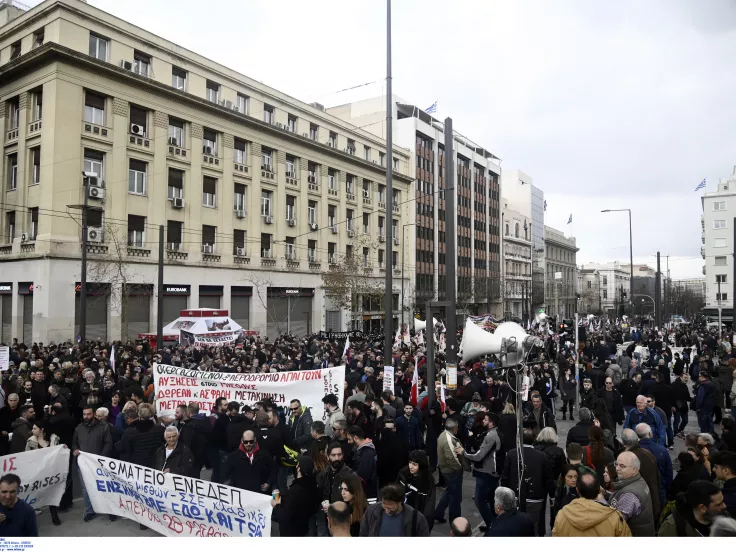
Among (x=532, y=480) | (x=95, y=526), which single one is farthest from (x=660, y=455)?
(x=95, y=526)

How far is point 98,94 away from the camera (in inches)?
1170

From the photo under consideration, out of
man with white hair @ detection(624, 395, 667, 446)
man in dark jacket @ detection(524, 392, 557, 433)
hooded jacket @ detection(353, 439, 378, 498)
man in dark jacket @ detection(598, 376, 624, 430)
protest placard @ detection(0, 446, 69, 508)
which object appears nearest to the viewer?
hooded jacket @ detection(353, 439, 378, 498)

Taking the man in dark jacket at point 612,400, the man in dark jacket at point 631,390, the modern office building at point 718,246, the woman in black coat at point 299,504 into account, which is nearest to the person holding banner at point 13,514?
the woman in black coat at point 299,504

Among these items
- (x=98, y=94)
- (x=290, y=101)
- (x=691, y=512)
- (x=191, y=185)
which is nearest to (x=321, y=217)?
(x=290, y=101)

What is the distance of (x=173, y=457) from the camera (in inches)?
278

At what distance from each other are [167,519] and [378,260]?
155 ft

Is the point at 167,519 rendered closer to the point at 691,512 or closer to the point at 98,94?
the point at 691,512

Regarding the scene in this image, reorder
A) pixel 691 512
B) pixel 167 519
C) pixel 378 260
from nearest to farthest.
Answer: pixel 691 512, pixel 167 519, pixel 378 260

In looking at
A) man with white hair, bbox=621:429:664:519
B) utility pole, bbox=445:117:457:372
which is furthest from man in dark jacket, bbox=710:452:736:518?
utility pole, bbox=445:117:457:372

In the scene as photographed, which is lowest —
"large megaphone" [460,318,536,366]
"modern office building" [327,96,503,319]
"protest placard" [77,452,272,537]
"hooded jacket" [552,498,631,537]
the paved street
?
the paved street

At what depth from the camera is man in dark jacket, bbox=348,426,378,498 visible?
22.2 ft

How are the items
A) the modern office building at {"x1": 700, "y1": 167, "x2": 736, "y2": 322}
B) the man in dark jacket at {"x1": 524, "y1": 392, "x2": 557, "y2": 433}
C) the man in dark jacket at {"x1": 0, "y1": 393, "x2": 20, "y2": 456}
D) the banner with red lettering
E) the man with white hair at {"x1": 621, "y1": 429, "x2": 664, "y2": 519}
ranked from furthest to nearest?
the modern office building at {"x1": 700, "y1": 167, "x2": 736, "y2": 322} < the banner with red lettering < the man in dark jacket at {"x1": 524, "y1": 392, "x2": 557, "y2": 433} < the man in dark jacket at {"x1": 0, "y1": 393, "x2": 20, "y2": 456} < the man with white hair at {"x1": 621, "y1": 429, "x2": 664, "y2": 519}

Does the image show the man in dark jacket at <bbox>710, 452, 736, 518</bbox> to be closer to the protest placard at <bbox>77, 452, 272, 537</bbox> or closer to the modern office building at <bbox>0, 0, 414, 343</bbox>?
the protest placard at <bbox>77, 452, 272, 537</bbox>

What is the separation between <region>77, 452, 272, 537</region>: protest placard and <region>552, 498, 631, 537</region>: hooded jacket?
2908 mm
